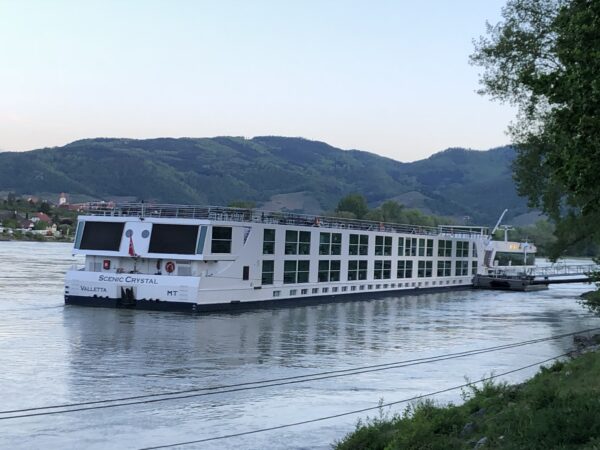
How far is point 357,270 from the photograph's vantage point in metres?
63.0

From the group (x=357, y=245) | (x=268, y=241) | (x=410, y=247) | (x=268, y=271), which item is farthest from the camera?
(x=410, y=247)

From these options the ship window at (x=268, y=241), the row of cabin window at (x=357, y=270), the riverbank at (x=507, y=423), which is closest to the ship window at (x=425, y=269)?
the row of cabin window at (x=357, y=270)

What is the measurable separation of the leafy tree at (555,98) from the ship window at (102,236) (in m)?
22.4

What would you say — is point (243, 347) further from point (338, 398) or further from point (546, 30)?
point (546, 30)

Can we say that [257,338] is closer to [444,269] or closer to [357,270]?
[357,270]

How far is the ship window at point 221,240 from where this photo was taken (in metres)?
45.4

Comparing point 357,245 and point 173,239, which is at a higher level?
point 357,245

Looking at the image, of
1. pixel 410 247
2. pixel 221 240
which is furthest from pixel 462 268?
pixel 221 240

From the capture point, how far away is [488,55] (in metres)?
38.4

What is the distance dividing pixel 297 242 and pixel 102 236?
13.7m

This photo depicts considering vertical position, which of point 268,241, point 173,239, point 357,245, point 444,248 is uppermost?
point 444,248

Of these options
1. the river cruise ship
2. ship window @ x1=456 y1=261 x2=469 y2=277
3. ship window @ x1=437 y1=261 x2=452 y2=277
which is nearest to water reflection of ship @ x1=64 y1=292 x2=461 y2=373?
the river cruise ship

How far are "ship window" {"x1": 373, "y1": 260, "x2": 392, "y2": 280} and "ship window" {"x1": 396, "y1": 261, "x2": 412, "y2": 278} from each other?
187cm

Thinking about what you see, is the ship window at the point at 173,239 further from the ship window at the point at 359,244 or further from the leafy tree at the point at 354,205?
the leafy tree at the point at 354,205
